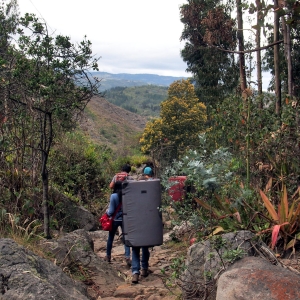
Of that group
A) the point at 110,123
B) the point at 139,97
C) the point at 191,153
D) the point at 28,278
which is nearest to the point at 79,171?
the point at 191,153

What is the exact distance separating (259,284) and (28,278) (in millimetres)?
1736

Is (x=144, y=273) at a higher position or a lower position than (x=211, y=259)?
lower

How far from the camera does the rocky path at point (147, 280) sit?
4.98m

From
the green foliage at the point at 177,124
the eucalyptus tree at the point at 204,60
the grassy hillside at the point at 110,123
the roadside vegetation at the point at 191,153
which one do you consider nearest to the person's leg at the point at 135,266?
the roadside vegetation at the point at 191,153

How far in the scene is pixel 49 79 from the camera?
5.68 meters

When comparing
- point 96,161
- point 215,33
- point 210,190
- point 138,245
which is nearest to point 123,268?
point 138,245

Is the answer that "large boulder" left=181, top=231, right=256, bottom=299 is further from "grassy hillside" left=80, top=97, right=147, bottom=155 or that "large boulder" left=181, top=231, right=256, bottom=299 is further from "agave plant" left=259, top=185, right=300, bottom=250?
"grassy hillside" left=80, top=97, right=147, bottom=155

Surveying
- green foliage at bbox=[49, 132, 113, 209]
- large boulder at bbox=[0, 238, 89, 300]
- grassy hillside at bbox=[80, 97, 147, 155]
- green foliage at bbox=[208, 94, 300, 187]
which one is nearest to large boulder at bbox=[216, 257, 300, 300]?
large boulder at bbox=[0, 238, 89, 300]

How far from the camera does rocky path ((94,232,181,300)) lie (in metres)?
4.98

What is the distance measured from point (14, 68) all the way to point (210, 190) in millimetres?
3093

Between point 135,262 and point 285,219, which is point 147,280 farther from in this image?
point 285,219

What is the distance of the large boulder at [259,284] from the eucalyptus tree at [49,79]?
10.4ft

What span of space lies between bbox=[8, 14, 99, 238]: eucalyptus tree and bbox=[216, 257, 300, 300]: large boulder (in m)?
3.18

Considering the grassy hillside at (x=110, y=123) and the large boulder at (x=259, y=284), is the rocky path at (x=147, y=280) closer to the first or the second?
the large boulder at (x=259, y=284)
